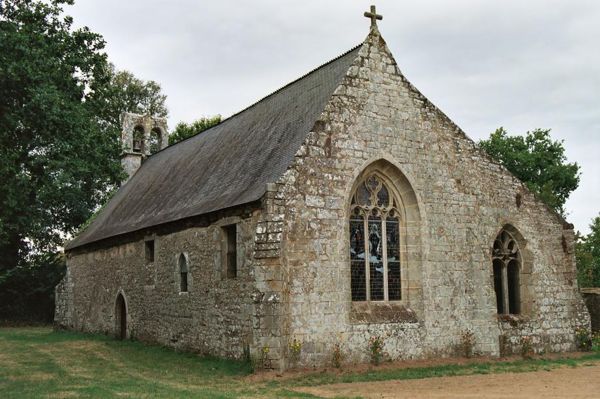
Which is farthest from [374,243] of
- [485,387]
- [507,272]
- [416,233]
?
[485,387]

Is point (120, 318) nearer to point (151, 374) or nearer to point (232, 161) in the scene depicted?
point (232, 161)

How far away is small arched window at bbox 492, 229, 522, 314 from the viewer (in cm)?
1703

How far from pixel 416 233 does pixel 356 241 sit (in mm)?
1610

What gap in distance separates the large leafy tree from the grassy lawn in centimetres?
399

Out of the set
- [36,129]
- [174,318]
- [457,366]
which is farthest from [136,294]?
[457,366]

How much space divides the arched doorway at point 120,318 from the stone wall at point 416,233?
33.1 ft

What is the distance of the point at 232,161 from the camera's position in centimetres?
1800

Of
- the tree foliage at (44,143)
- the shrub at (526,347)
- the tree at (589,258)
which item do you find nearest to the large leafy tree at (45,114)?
the tree foliage at (44,143)

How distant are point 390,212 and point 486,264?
285 cm

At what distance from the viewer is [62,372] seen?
45.5ft

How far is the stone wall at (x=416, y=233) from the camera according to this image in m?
13.9

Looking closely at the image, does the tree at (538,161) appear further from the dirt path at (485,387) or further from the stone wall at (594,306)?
the dirt path at (485,387)

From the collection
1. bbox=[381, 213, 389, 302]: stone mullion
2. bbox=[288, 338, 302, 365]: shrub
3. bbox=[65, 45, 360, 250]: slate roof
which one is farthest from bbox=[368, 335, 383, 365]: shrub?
bbox=[65, 45, 360, 250]: slate roof

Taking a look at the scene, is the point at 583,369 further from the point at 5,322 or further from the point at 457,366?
the point at 5,322
